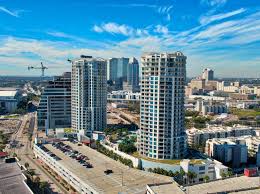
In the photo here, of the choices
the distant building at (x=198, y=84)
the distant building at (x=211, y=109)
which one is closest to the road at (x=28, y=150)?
the distant building at (x=211, y=109)

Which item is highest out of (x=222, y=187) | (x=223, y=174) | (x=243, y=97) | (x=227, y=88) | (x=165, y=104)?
(x=227, y=88)

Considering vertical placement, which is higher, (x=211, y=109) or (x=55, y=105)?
(x=55, y=105)

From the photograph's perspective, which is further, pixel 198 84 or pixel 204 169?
pixel 198 84

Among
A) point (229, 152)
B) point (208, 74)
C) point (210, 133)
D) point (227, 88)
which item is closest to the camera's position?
point (229, 152)

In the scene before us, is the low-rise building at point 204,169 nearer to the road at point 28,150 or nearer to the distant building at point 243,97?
the road at point 28,150

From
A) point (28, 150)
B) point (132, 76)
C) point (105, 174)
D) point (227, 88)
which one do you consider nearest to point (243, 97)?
point (227, 88)

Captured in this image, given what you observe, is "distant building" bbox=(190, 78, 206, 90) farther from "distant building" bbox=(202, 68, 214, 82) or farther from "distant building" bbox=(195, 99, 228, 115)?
"distant building" bbox=(195, 99, 228, 115)

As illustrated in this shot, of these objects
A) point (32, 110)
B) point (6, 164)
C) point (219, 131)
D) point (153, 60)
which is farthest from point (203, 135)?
point (32, 110)

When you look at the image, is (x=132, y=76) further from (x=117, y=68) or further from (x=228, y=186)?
(x=228, y=186)

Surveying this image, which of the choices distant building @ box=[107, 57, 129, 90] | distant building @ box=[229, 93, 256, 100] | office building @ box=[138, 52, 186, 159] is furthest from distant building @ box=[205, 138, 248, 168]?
distant building @ box=[107, 57, 129, 90]
